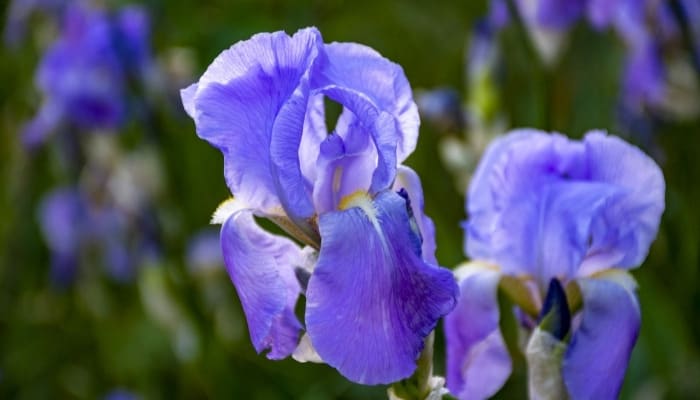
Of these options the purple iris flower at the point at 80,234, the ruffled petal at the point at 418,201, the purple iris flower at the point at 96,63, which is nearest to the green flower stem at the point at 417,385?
the ruffled petal at the point at 418,201

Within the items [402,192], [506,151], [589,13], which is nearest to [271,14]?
[589,13]

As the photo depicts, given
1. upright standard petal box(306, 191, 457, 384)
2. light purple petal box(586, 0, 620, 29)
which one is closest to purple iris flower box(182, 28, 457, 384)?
upright standard petal box(306, 191, 457, 384)

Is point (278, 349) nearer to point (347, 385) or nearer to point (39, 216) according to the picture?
point (347, 385)

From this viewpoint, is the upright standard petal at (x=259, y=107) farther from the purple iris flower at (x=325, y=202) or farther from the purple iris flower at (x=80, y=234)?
the purple iris flower at (x=80, y=234)

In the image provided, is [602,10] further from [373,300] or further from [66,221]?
[66,221]

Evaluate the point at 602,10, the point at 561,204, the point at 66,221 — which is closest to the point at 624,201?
the point at 561,204

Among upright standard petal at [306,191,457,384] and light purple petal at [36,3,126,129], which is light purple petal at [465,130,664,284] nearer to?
upright standard petal at [306,191,457,384]

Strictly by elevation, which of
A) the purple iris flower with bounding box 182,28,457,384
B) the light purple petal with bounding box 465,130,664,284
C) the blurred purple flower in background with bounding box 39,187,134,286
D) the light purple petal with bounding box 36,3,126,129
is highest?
the purple iris flower with bounding box 182,28,457,384

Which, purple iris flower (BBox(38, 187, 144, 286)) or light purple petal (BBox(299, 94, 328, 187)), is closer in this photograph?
light purple petal (BBox(299, 94, 328, 187))
